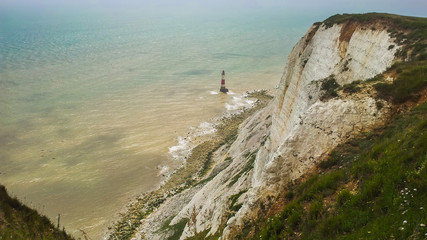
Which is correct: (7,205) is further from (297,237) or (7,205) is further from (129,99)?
(129,99)

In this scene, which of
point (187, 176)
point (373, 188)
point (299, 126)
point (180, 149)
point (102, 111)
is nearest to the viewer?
point (373, 188)

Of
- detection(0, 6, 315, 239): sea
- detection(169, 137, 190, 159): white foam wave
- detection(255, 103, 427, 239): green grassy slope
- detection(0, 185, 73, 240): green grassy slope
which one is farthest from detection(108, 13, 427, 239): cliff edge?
detection(0, 6, 315, 239): sea

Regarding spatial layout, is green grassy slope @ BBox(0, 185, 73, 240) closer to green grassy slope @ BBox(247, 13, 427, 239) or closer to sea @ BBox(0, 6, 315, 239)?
sea @ BBox(0, 6, 315, 239)

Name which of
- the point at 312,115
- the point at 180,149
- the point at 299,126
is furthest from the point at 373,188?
the point at 180,149

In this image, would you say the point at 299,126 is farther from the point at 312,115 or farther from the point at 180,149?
the point at 180,149

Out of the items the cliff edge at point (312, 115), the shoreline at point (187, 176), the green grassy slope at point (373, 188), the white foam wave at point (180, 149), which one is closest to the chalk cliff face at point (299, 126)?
the cliff edge at point (312, 115)

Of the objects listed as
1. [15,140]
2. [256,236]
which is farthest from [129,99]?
[256,236]
